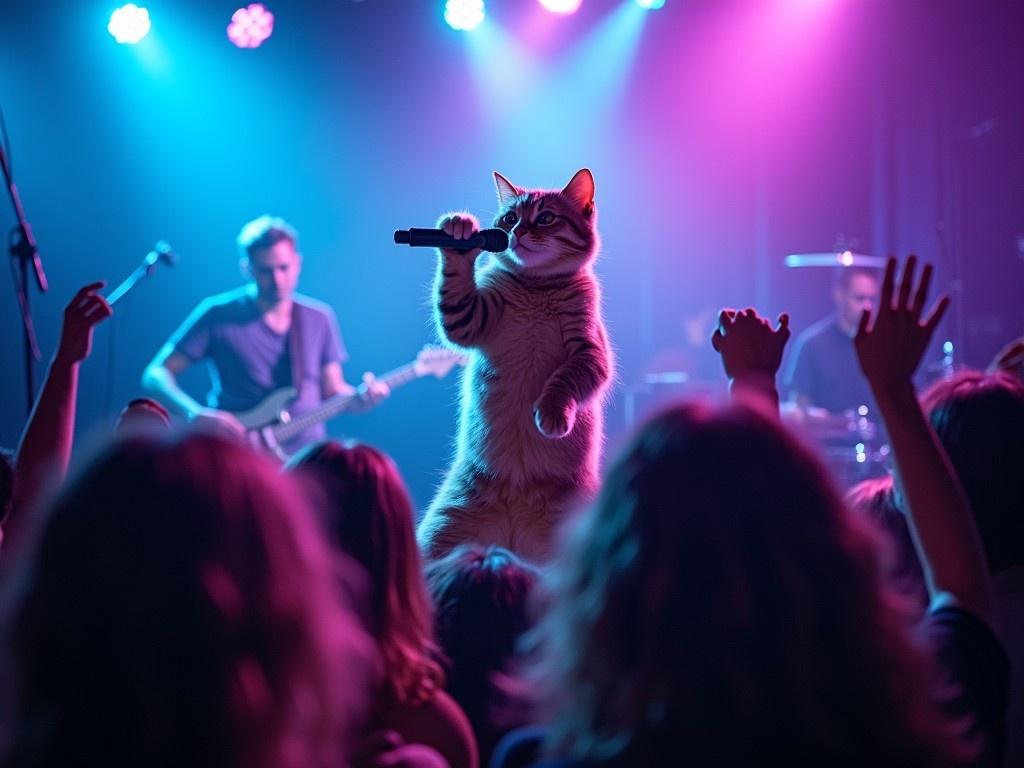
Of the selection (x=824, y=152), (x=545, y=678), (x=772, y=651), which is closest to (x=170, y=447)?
(x=545, y=678)

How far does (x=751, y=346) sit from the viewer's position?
2.04m

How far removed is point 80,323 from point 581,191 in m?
1.53

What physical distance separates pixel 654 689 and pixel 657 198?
808cm

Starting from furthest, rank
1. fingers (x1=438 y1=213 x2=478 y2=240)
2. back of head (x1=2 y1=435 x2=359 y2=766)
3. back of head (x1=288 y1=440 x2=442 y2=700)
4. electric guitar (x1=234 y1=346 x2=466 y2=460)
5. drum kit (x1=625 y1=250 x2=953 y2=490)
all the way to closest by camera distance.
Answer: drum kit (x1=625 y1=250 x2=953 y2=490)
electric guitar (x1=234 y1=346 x2=466 y2=460)
fingers (x1=438 y1=213 x2=478 y2=240)
back of head (x1=288 y1=440 x2=442 y2=700)
back of head (x1=2 y1=435 x2=359 y2=766)

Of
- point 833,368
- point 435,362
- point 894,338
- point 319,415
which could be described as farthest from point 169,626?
point 833,368

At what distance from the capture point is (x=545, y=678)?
126cm

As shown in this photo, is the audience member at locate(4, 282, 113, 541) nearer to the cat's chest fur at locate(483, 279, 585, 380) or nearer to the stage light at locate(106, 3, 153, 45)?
the cat's chest fur at locate(483, 279, 585, 380)

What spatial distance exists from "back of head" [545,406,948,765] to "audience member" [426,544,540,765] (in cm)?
74

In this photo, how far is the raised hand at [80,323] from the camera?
7.42ft

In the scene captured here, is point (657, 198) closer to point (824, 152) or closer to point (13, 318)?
point (824, 152)

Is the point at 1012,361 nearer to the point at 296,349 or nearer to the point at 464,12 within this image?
the point at 296,349

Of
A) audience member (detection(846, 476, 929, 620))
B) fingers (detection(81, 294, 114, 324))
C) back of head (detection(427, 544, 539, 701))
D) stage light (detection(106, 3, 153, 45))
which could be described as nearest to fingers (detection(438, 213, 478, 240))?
fingers (detection(81, 294, 114, 324))

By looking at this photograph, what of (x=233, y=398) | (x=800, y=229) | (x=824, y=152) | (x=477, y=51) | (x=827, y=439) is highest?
(x=477, y=51)

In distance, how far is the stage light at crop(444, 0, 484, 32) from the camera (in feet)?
26.1
